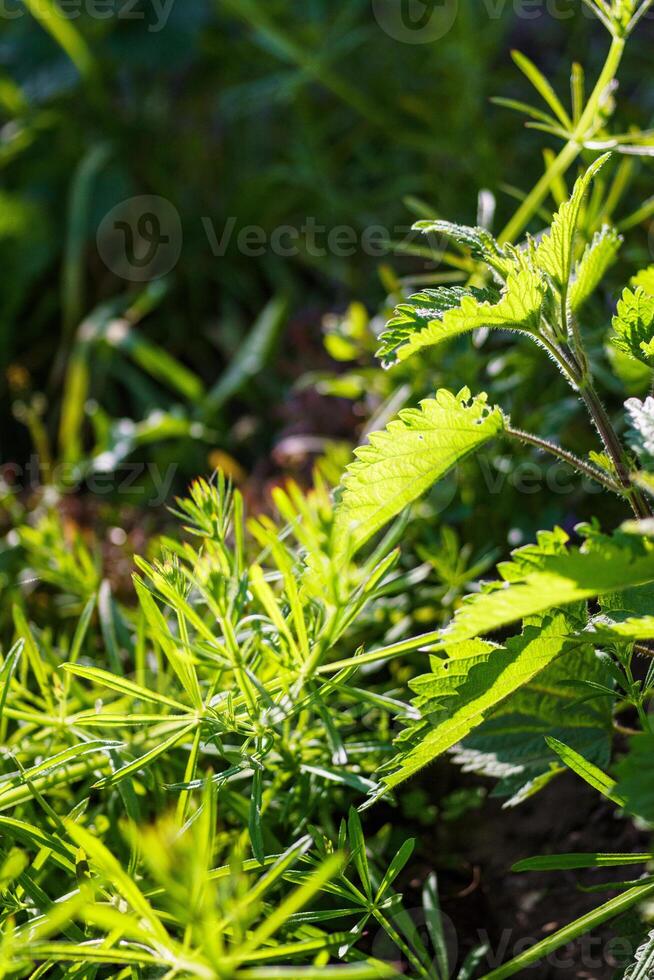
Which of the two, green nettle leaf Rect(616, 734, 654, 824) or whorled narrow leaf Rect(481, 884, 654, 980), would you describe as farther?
whorled narrow leaf Rect(481, 884, 654, 980)

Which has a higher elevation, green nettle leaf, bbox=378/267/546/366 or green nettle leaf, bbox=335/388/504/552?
green nettle leaf, bbox=378/267/546/366

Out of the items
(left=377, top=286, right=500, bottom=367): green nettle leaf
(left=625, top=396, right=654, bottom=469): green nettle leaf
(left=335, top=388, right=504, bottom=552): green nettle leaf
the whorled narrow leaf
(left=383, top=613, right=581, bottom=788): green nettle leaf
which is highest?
(left=377, top=286, right=500, bottom=367): green nettle leaf

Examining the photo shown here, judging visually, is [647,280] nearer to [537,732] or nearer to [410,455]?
[410,455]

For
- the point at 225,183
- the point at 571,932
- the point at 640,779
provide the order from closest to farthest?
the point at 640,779, the point at 571,932, the point at 225,183

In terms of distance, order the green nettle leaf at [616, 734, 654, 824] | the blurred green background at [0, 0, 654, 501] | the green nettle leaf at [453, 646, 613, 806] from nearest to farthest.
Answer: the green nettle leaf at [616, 734, 654, 824] < the green nettle leaf at [453, 646, 613, 806] < the blurred green background at [0, 0, 654, 501]

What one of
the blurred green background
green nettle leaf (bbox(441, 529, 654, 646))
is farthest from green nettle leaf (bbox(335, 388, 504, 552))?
the blurred green background

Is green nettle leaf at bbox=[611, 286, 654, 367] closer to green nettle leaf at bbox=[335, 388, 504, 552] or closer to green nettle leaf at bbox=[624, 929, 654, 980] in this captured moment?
green nettle leaf at bbox=[335, 388, 504, 552]

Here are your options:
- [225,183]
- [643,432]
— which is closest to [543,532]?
[643,432]

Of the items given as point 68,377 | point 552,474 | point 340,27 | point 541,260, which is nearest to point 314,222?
point 340,27
